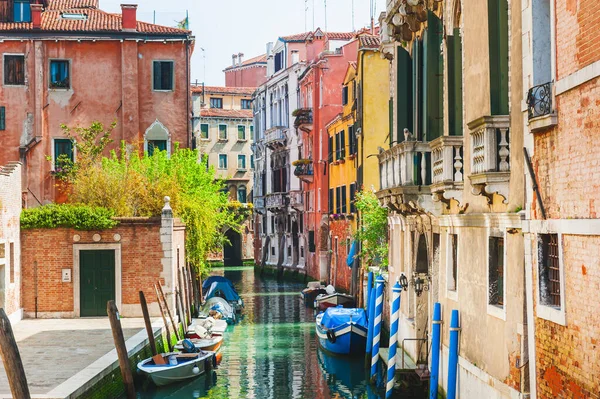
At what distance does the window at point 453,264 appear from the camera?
12.2 meters

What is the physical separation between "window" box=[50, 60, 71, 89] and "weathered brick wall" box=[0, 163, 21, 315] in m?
6.45

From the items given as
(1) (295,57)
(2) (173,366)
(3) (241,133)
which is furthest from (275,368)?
(3) (241,133)

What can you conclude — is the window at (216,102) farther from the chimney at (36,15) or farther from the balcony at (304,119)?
the chimney at (36,15)

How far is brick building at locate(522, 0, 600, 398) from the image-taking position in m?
6.88

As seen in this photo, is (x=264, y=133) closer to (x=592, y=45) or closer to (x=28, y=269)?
(x=28, y=269)

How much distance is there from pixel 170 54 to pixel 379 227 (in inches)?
313

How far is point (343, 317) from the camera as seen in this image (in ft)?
66.6

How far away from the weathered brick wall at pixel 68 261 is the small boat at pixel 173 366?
10.5 feet

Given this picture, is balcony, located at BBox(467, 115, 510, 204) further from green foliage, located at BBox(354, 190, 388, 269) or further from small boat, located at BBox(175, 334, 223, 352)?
green foliage, located at BBox(354, 190, 388, 269)

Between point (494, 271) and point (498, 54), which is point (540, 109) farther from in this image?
point (494, 271)

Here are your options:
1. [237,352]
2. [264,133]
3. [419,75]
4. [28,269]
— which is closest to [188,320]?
[237,352]

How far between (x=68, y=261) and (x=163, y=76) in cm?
765

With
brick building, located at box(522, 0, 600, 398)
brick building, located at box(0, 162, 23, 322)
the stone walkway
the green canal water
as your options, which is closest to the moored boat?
the green canal water

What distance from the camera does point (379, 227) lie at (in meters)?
22.4
